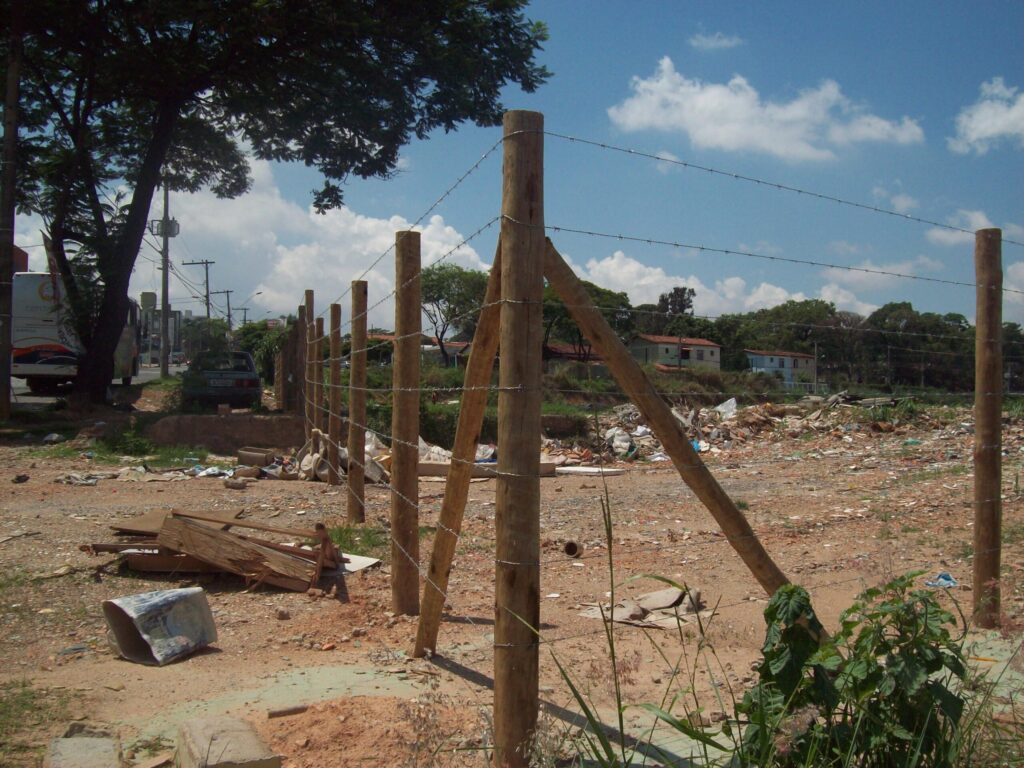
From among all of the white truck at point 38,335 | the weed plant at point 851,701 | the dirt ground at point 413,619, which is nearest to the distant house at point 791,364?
the dirt ground at point 413,619

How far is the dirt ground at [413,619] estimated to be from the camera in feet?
12.3

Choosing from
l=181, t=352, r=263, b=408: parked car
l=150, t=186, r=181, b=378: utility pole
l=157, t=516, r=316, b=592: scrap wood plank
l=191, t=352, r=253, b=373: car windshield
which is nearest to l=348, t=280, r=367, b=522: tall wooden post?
l=157, t=516, r=316, b=592: scrap wood plank

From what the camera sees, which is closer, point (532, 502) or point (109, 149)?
point (532, 502)

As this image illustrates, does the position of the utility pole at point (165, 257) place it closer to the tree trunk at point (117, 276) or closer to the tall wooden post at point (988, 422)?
the tree trunk at point (117, 276)

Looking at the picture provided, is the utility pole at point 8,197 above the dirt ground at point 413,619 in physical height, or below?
above

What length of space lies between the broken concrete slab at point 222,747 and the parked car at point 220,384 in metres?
15.6

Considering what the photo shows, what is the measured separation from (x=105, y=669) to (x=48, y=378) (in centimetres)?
2127

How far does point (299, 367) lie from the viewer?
49.8 ft

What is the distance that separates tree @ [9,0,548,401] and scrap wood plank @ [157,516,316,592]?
12.7 metres

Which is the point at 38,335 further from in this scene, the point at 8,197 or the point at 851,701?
the point at 851,701

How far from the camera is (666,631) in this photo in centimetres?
520

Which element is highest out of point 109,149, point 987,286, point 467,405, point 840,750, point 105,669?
point 109,149

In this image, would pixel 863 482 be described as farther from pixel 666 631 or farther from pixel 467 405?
pixel 467 405

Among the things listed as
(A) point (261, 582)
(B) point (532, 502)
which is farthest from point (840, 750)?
(A) point (261, 582)
